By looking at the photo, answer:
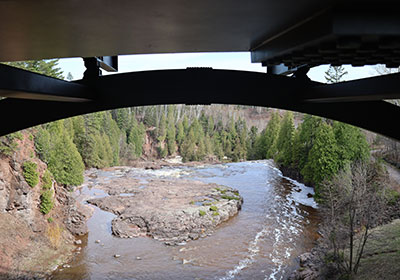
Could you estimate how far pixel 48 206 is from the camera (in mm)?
15977

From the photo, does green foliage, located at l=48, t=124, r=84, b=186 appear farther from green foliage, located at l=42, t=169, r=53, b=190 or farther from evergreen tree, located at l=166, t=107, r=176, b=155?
evergreen tree, located at l=166, t=107, r=176, b=155

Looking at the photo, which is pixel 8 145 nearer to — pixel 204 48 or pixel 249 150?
pixel 204 48

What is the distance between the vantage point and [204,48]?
7.96 feet

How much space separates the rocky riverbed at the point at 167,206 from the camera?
57.9ft

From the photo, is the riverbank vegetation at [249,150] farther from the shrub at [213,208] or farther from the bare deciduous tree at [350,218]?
the shrub at [213,208]

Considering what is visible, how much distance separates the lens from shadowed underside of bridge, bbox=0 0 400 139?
1327 millimetres

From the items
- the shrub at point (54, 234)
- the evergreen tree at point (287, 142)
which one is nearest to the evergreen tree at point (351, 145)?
the evergreen tree at point (287, 142)

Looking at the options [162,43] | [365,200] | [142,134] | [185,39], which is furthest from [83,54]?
[142,134]

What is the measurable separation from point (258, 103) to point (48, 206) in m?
15.3

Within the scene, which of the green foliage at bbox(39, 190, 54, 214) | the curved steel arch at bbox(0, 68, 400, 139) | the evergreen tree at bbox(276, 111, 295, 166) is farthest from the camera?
the evergreen tree at bbox(276, 111, 295, 166)

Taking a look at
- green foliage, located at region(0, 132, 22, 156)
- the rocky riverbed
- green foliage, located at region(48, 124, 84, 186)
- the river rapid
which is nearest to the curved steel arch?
the river rapid

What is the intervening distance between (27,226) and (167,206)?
896 cm

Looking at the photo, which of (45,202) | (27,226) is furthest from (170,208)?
(27,226)

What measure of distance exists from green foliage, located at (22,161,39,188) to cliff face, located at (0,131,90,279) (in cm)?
17
